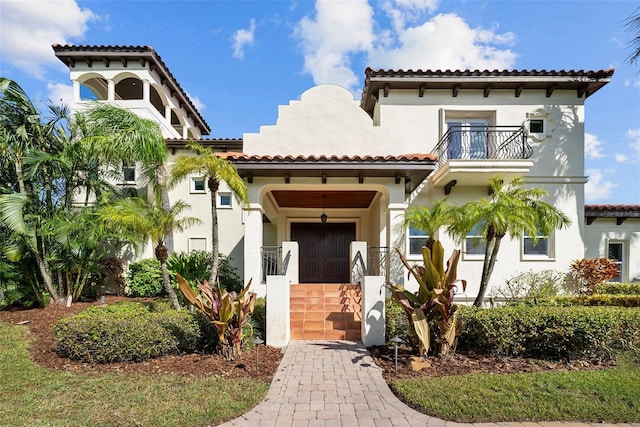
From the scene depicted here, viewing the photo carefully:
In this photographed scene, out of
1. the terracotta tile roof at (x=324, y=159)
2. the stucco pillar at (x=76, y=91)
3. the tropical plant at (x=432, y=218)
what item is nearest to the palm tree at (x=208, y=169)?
the terracotta tile roof at (x=324, y=159)

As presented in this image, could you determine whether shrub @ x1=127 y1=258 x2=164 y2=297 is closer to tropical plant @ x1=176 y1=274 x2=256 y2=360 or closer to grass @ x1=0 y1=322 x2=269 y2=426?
grass @ x1=0 y1=322 x2=269 y2=426

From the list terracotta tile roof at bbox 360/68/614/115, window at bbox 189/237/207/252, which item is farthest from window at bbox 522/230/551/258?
window at bbox 189/237/207/252

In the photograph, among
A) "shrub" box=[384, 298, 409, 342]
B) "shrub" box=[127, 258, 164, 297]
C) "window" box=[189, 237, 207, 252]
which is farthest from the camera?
"window" box=[189, 237, 207, 252]

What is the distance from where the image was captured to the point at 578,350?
21.1 feet

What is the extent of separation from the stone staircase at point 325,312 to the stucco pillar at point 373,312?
2.60 ft

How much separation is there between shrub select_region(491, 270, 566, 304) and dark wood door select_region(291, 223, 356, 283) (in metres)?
6.22

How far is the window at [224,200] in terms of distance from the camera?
1599 cm

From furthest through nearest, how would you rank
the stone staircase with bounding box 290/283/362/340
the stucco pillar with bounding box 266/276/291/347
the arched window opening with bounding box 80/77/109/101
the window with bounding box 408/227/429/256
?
the arched window opening with bounding box 80/77/109/101 < the window with bounding box 408/227/429/256 < the stone staircase with bounding box 290/283/362/340 < the stucco pillar with bounding box 266/276/291/347

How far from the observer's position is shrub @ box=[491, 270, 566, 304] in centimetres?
1162

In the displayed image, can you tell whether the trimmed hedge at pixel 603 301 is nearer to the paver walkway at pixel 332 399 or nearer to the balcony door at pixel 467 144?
the balcony door at pixel 467 144

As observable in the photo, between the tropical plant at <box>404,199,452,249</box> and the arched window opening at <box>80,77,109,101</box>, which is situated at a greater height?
the arched window opening at <box>80,77,109,101</box>

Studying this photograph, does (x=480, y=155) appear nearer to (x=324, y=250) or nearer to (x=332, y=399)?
(x=324, y=250)

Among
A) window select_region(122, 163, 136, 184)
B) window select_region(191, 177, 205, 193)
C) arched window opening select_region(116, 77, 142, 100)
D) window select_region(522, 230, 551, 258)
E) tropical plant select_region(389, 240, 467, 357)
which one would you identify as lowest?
tropical plant select_region(389, 240, 467, 357)

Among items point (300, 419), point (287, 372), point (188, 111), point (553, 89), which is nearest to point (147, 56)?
point (188, 111)
